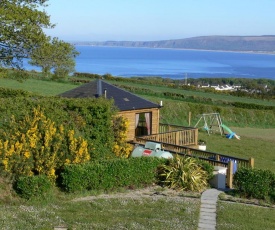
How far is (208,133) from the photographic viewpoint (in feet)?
114

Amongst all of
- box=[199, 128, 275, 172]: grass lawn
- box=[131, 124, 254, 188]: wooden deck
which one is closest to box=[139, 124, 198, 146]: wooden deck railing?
box=[131, 124, 254, 188]: wooden deck

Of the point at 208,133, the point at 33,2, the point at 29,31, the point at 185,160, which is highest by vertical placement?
the point at 33,2

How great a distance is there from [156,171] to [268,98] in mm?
43854

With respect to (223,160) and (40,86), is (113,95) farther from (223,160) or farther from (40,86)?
(40,86)

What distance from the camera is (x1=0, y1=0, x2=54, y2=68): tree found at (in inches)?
829

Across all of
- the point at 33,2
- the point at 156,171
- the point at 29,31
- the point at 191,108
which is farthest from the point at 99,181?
the point at 191,108

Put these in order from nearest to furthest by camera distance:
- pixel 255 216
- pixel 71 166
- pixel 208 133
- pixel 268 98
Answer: pixel 255 216 < pixel 71 166 < pixel 208 133 < pixel 268 98

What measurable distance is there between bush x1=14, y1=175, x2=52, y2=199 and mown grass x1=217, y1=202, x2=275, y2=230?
16.1 ft

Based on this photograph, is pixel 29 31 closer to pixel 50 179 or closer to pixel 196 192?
pixel 50 179

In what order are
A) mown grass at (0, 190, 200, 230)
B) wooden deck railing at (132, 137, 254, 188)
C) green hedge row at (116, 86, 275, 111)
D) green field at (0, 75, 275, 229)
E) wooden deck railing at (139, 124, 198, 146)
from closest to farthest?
mown grass at (0, 190, 200, 230)
green field at (0, 75, 275, 229)
wooden deck railing at (132, 137, 254, 188)
wooden deck railing at (139, 124, 198, 146)
green hedge row at (116, 86, 275, 111)

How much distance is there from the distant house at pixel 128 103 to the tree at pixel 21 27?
366 centimetres

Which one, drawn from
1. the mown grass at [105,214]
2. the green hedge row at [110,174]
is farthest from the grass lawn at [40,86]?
the mown grass at [105,214]

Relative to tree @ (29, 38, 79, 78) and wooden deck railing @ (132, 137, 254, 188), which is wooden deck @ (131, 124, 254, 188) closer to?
wooden deck railing @ (132, 137, 254, 188)

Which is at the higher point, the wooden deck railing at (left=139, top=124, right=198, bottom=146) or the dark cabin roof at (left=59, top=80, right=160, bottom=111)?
the dark cabin roof at (left=59, top=80, right=160, bottom=111)
